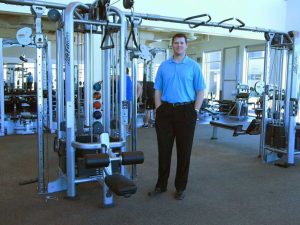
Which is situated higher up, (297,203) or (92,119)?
(92,119)

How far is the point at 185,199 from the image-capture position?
9.75 feet

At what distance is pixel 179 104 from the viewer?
9.37ft

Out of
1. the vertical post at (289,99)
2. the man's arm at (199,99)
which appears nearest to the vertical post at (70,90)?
the man's arm at (199,99)

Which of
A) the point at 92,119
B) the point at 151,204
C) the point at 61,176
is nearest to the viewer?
the point at 151,204

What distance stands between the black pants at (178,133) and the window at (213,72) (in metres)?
10.2

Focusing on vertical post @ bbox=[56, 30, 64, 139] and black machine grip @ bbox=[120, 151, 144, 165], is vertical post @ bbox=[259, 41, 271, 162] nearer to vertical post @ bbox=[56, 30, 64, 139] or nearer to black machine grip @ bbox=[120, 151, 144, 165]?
vertical post @ bbox=[56, 30, 64, 139]

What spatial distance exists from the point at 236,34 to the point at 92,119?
19.2 ft

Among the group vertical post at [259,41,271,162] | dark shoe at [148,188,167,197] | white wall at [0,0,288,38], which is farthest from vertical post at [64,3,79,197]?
white wall at [0,0,288,38]

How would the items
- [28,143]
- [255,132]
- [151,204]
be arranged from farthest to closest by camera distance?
[28,143] < [255,132] < [151,204]

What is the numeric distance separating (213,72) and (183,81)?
10858mm

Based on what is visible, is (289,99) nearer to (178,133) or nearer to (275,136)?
(275,136)

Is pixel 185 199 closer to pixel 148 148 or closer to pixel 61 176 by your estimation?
pixel 61 176

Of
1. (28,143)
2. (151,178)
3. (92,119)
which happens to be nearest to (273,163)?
(151,178)

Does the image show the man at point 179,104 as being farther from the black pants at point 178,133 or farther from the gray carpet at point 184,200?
the gray carpet at point 184,200
